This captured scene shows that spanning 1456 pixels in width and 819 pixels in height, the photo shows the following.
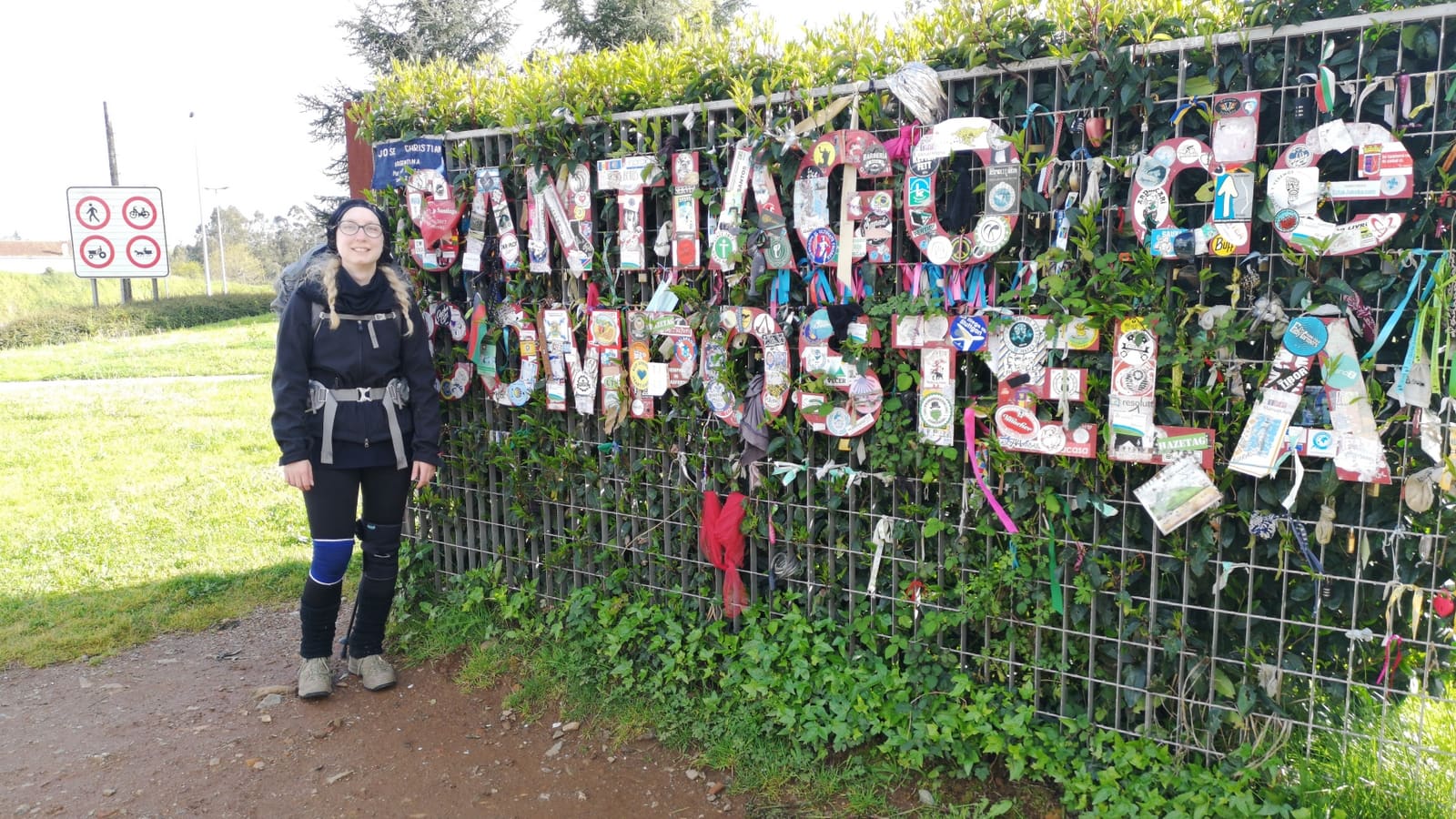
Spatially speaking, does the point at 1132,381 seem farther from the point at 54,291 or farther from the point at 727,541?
the point at 54,291

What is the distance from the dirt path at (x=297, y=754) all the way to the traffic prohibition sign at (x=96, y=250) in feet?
14.0

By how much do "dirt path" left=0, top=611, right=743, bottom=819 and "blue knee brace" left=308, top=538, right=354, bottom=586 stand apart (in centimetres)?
57

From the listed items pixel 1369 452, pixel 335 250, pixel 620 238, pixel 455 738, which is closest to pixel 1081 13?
pixel 1369 452

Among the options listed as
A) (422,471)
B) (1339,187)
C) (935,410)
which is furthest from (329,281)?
(1339,187)

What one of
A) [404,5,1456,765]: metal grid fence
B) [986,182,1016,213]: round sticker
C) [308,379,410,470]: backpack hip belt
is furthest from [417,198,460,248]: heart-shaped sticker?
[986,182,1016,213]: round sticker

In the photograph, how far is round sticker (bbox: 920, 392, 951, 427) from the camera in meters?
3.44

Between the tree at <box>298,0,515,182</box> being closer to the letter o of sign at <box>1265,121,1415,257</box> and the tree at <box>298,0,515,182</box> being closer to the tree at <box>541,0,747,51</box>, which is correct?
the tree at <box>541,0,747,51</box>

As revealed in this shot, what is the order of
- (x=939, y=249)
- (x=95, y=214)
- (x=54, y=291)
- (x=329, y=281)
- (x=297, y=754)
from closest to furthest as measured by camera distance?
(x=939, y=249), (x=297, y=754), (x=329, y=281), (x=95, y=214), (x=54, y=291)

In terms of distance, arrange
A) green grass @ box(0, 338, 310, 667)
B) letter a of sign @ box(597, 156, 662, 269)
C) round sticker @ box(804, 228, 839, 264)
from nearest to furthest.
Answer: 1. round sticker @ box(804, 228, 839, 264)
2. letter a of sign @ box(597, 156, 662, 269)
3. green grass @ box(0, 338, 310, 667)

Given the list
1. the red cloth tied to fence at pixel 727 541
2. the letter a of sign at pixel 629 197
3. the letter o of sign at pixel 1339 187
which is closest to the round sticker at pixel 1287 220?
the letter o of sign at pixel 1339 187

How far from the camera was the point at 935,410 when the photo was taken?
3461mm

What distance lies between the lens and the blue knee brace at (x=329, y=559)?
431cm

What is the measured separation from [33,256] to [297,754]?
7755cm

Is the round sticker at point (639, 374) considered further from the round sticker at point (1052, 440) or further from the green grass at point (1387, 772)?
the green grass at point (1387, 772)
